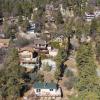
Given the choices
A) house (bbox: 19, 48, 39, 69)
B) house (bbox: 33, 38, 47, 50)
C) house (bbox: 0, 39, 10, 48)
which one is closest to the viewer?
house (bbox: 19, 48, 39, 69)

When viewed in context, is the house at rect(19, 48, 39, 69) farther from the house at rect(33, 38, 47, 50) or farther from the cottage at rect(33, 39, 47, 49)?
the cottage at rect(33, 39, 47, 49)

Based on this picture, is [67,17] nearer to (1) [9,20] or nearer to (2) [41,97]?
(1) [9,20]

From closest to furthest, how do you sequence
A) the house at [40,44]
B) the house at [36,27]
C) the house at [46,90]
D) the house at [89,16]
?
the house at [46,90] → the house at [40,44] → the house at [36,27] → the house at [89,16]

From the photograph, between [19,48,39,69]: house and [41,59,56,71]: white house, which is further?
[19,48,39,69]: house

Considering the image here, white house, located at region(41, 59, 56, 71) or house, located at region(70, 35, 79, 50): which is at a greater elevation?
house, located at region(70, 35, 79, 50)

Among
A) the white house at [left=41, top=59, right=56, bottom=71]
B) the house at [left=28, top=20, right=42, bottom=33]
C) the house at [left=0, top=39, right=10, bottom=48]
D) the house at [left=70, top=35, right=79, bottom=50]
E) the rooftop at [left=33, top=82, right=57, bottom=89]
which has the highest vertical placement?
the house at [left=28, top=20, right=42, bottom=33]

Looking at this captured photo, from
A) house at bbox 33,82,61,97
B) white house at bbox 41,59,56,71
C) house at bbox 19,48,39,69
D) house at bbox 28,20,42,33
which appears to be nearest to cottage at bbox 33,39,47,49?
house at bbox 19,48,39,69

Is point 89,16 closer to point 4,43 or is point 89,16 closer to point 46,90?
point 4,43

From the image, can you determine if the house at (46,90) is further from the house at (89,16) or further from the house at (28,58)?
the house at (89,16)

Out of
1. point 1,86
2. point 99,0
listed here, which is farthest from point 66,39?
point 99,0

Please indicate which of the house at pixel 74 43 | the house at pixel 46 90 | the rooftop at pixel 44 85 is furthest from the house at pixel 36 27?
the house at pixel 46 90
